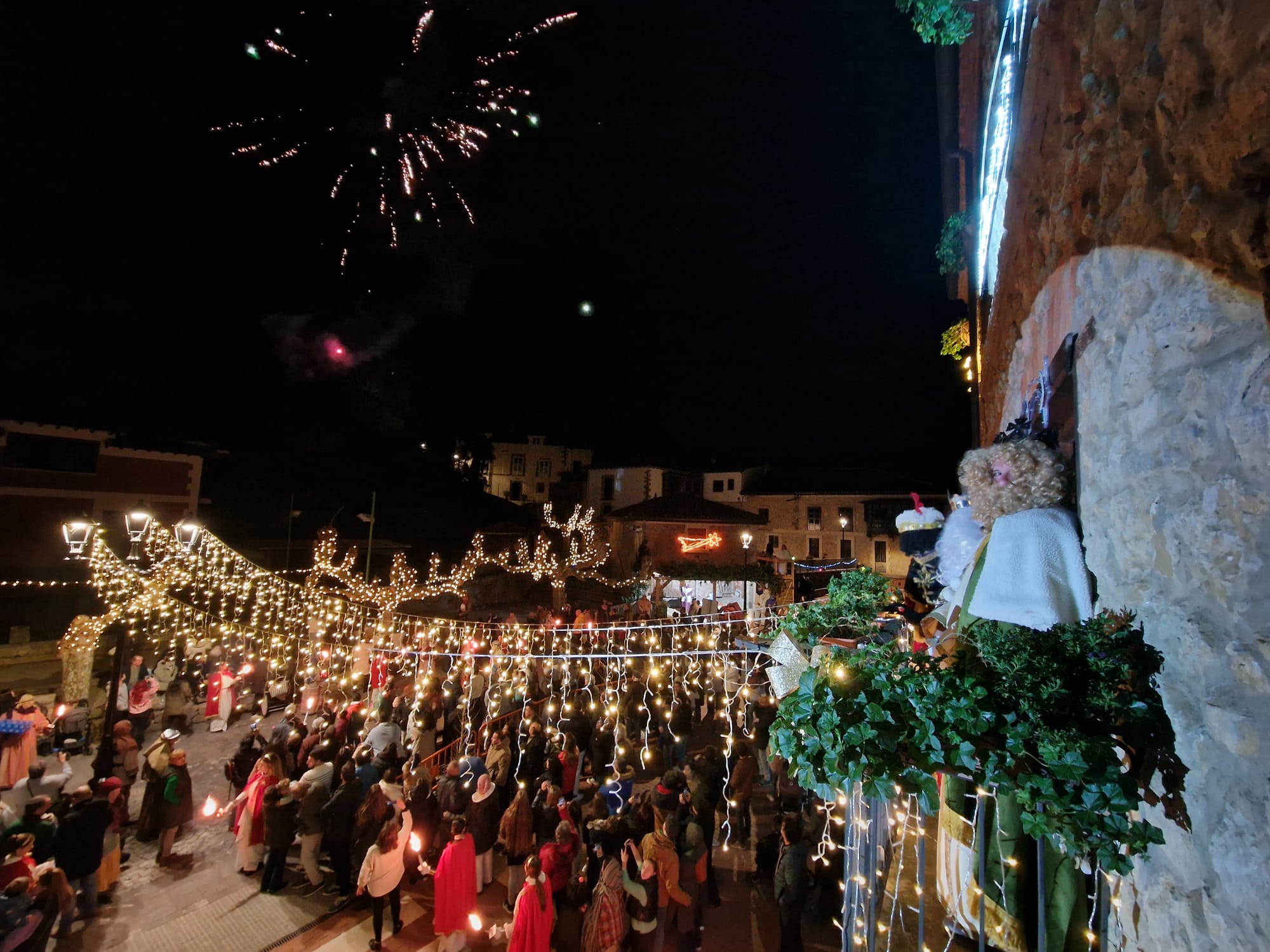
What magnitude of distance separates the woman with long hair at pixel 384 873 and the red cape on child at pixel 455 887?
1.54ft

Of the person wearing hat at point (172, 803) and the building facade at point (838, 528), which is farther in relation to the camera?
the building facade at point (838, 528)

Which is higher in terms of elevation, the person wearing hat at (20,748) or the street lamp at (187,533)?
the street lamp at (187,533)

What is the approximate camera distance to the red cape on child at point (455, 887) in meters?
5.57

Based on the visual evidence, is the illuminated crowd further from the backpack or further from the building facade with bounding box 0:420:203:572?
the building facade with bounding box 0:420:203:572

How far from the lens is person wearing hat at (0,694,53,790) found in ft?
25.6

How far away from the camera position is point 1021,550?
2.46 m

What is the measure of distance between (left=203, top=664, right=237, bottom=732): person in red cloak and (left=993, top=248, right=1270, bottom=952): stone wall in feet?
43.2

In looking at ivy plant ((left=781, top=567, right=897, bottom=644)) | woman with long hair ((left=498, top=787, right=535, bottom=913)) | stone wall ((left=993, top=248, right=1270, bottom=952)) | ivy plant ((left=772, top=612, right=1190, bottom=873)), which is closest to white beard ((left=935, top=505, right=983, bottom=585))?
ivy plant ((left=781, top=567, right=897, bottom=644))

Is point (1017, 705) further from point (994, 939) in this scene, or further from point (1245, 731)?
point (994, 939)

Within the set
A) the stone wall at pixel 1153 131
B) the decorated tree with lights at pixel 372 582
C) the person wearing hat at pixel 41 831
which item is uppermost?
the stone wall at pixel 1153 131

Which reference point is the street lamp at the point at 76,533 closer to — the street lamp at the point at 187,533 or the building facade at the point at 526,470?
the street lamp at the point at 187,533

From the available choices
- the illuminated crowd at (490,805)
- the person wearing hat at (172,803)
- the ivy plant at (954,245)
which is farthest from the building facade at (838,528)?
the person wearing hat at (172,803)

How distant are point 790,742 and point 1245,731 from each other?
3.68 feet

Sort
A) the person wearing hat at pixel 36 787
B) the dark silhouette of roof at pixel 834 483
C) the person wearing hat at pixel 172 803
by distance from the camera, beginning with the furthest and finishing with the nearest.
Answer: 1. the dark silhouette of roof at pixel 834 483
2. the person wearing hat at pixel 172 803
3. the person wearing hat at pixel 36 787
